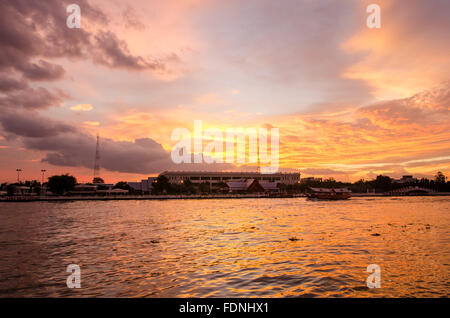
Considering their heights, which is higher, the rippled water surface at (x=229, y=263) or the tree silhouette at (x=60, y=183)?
the tree silhouette at (x=60, y=183)

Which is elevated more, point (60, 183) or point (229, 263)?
point (60, 183)

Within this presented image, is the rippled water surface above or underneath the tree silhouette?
underneath

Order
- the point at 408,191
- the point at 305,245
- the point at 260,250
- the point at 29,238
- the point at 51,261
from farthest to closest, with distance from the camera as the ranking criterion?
1. the point at 408,191
2. the point at 29,238
3. the point at 305,245
4. the point at 260,250
5. the point at 51,261

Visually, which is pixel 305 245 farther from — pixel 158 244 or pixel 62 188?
pixel 62 188

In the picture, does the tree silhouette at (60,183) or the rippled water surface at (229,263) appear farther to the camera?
the tree silhouette at (60,183)

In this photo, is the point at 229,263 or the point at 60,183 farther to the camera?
the point at 60,183

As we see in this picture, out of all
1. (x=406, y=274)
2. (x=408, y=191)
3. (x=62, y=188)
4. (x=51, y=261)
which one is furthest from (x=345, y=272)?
(x=408, y=191)

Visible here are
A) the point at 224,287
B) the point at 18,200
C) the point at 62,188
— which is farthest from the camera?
the point at 62,188

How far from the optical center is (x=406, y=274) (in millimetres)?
13992

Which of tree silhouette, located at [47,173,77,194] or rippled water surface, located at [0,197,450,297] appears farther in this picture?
tree silhouette, located at [47,173,77,194]
